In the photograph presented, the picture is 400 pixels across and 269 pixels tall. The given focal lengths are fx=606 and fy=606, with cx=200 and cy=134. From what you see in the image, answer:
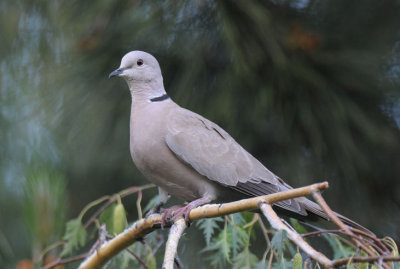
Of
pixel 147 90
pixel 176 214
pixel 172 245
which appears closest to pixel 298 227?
pixel 176 214

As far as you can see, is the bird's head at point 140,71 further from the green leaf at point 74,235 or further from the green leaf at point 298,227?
the green leaf at point 298,227

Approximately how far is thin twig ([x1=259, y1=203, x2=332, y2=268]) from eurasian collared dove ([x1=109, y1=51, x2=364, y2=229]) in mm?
646

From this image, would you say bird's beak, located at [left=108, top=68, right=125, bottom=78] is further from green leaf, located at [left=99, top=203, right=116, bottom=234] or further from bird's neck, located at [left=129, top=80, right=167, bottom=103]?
green leaf, located at [left=99, top=203, right=116, bottom=234]

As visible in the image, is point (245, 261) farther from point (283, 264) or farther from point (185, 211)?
point (283, 264)

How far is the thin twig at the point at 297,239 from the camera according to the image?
905 millimetres

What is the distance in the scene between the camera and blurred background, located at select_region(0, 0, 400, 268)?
1968 millimetres

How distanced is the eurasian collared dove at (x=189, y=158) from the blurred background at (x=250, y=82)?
0.58 ft

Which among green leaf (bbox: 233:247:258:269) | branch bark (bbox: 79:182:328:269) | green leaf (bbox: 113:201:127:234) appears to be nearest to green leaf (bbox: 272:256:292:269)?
green leaf (bbox: 233:247:258:269)

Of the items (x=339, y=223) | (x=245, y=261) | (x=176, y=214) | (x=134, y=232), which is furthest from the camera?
(x=245, y=261)

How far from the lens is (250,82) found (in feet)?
6.59

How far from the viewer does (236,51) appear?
1960 mm

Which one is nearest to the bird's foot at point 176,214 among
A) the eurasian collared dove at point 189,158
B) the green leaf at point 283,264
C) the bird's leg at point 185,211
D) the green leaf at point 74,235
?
the bird's leg at point 185,211

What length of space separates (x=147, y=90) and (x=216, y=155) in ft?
1.06

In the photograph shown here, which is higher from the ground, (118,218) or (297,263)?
(297,263)
